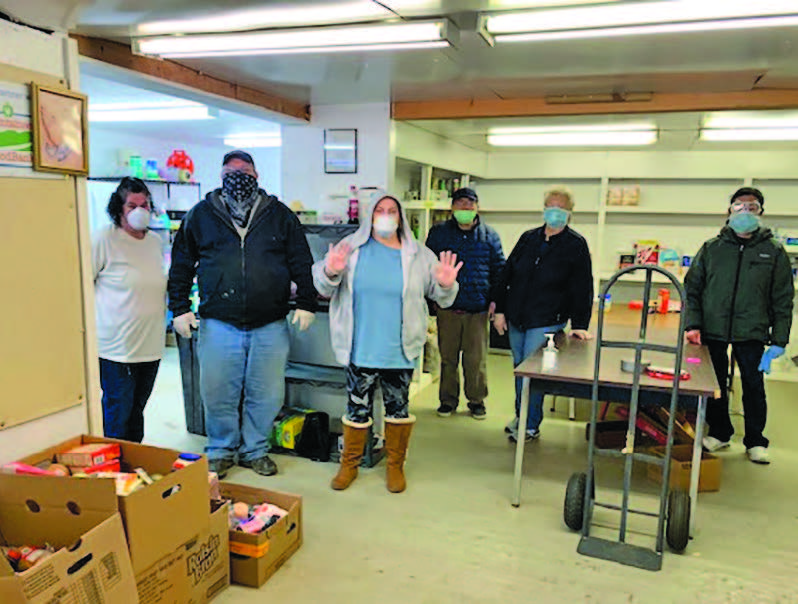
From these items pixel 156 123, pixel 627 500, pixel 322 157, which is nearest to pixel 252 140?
pixel 156 123

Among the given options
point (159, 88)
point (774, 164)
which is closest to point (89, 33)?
point (159, 88)

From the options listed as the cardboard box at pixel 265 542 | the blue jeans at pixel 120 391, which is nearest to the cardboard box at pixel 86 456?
the cardboard box at pixel 265 542

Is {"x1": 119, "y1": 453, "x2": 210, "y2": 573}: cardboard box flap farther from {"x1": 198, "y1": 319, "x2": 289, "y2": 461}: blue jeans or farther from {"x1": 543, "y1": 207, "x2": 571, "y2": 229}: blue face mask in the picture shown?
{"x1": 543, "y1": 207, "x2": 571, "y2": 229}: blue face mask

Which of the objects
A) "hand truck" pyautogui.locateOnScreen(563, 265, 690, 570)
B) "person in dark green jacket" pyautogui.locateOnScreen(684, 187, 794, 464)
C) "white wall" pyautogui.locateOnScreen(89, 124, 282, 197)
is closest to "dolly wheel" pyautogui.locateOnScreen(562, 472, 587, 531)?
"hand truck" pyautogui.locateOnScreen(563, 265, 690, 570)

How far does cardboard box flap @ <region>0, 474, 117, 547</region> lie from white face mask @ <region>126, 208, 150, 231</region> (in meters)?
1.44

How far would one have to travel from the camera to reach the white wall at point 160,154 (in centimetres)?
678

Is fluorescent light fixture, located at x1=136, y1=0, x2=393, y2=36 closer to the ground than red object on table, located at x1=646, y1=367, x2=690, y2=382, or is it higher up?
higher up

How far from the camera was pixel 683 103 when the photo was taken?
3996 mm

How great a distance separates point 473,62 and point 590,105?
116cm

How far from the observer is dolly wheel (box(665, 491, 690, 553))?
2.66 meters

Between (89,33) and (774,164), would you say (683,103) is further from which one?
(89,33)

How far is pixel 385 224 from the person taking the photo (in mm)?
3104

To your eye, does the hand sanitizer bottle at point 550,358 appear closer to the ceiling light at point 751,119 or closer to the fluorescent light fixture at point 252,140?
the ceiling light at point 751,119

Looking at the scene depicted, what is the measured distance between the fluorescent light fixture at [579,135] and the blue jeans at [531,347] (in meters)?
1.93
